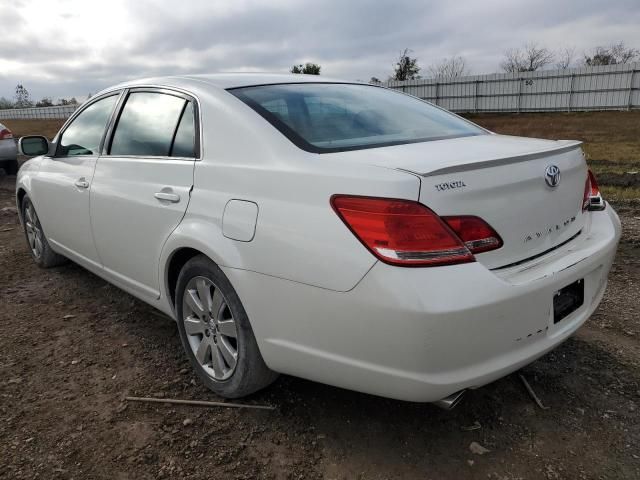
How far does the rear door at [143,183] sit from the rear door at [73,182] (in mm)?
176

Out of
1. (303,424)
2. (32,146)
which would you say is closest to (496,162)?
(303,424)

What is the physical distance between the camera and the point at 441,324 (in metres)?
1.78

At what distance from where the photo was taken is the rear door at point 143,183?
270cm

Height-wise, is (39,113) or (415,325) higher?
(415,325)

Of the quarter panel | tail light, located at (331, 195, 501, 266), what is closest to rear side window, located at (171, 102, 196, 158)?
the quarter panel

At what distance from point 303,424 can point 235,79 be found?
5.89 ft

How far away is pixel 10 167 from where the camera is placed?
36.9 feet

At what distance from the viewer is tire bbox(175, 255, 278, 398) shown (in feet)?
7.82

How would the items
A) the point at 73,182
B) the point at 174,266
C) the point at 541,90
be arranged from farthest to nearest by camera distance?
the point at 541,90, the point at 73,182, the point at 174,266

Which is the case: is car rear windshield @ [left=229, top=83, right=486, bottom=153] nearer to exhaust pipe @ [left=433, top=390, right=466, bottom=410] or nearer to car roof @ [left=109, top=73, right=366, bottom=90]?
car roof @ [left=109, top=73, right=366, bottom=90]

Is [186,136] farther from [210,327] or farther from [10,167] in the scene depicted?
[10,167]

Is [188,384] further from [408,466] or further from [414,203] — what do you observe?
[414,203]

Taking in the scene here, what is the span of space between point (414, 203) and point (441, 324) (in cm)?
41

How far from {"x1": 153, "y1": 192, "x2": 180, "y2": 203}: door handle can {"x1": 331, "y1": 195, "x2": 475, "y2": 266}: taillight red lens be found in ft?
3.79
